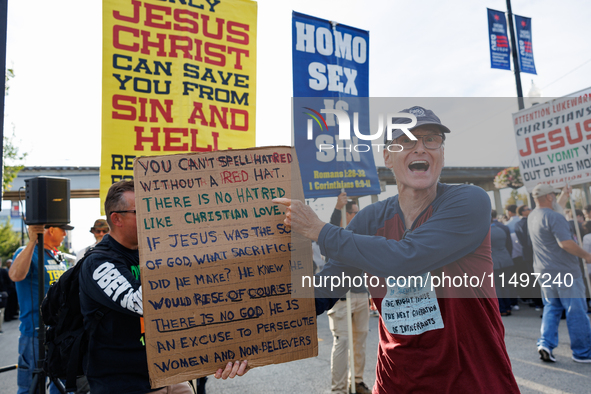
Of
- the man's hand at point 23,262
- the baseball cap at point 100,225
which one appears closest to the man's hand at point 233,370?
the man's hand at point 23,262

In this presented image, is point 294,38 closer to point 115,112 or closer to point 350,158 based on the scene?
point 350,158

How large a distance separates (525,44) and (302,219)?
11942 millimetres

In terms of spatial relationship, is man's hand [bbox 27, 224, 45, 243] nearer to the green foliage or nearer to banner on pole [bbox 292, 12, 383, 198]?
banner on pole [bbox 292, 12, 383, 198]

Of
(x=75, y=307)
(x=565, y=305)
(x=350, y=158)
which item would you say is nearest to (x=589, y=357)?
(x=565, y=305)

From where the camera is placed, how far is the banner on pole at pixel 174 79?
3064 millimetres

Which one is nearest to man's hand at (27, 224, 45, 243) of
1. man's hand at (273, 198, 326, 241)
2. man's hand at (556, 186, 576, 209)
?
man's hand at (273, 198, 326, 241)

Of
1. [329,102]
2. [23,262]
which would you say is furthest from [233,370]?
[23,262]

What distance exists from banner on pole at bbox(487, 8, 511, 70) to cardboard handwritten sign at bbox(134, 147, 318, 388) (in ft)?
35.2

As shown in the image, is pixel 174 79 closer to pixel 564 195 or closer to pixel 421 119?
pixel 421 119

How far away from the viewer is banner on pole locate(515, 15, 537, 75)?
35.2ft

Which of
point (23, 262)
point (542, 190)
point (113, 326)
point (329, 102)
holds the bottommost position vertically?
point (113, 326)

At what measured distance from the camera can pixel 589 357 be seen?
4715 mm

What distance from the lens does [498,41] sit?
34.4 ft

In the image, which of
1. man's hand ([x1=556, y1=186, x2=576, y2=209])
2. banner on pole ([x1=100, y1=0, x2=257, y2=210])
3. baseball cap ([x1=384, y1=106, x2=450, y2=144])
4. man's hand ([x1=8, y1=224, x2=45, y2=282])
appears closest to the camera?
baseball cap ([x1=384, y1=106, x2=450, y2=144])
